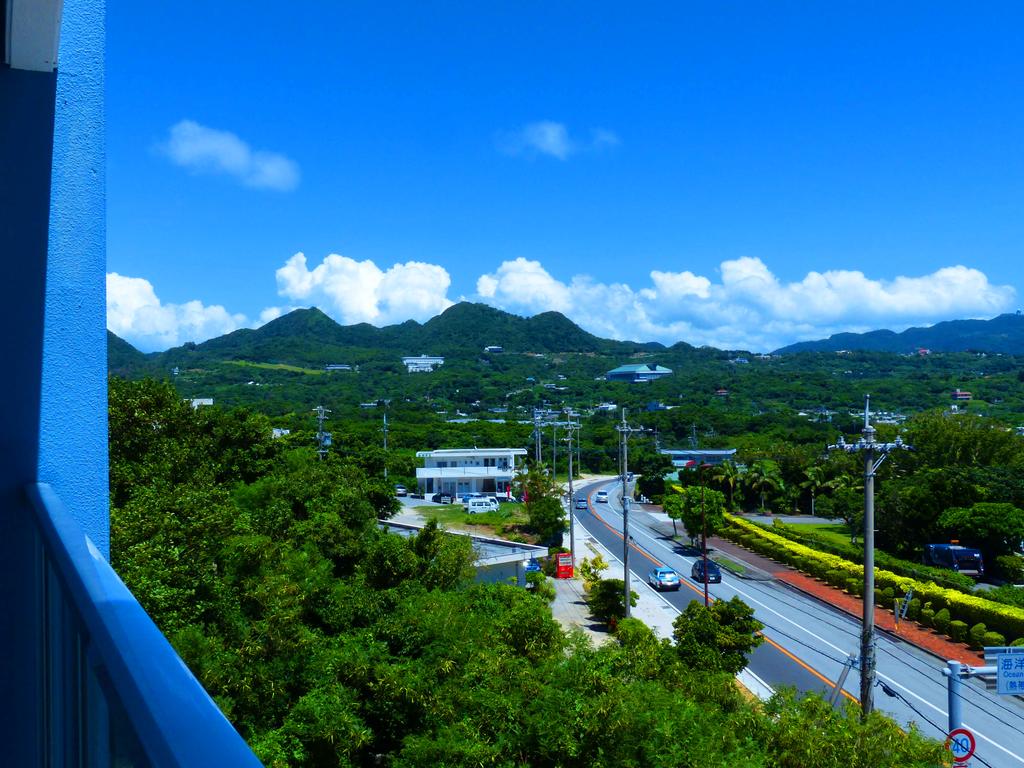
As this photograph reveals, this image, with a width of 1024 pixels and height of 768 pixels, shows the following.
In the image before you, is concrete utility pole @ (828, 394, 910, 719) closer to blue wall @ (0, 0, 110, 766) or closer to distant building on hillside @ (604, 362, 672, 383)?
blue wall @ (0, 0, 110, 766)

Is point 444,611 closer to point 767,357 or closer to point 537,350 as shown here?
point 537,350

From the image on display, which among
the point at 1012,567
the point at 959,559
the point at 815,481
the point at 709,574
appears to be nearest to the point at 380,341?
the point at 815,481

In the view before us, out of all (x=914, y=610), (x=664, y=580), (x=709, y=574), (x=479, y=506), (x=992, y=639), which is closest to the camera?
(x=992, y=639)

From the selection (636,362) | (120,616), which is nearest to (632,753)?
(120,616)

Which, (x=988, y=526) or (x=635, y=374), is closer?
(x=988, y=526)

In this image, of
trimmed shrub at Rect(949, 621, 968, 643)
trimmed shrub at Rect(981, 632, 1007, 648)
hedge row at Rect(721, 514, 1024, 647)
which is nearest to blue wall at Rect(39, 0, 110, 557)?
hedge row at Rect(721, 514, 1024, 647)

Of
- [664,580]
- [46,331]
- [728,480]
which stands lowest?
[664,580]

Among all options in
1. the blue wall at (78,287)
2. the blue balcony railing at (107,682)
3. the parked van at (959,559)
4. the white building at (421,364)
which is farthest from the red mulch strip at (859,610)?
the white building at (421,364)

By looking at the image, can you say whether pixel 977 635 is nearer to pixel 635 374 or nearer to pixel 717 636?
pixel 717 636
